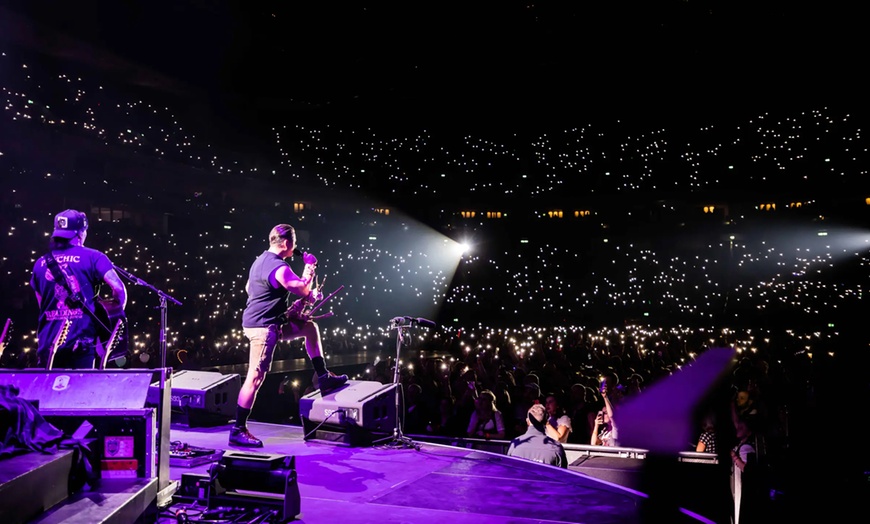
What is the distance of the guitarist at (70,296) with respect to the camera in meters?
3.64

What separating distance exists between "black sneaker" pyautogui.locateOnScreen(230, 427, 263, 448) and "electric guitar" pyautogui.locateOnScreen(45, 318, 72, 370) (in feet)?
3.99

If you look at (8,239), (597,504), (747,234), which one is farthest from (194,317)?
(747,234)

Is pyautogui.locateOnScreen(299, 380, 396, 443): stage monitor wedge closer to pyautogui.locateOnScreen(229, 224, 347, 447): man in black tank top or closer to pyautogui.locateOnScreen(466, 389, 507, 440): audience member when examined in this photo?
pyautogui.locateOnScreen(229, 224, 347, 447): man in black tank top

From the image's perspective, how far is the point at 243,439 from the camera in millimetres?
4273

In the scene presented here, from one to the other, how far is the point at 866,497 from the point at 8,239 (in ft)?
39.0

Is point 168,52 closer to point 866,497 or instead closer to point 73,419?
point 73,419

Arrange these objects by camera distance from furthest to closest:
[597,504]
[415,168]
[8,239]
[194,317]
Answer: [415,168] → [194,317] → [8,239] → [597,504]

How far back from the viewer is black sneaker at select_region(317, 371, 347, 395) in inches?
187

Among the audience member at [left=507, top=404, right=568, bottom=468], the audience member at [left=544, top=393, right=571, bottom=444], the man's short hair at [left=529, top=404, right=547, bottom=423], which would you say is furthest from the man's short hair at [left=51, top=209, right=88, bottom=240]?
the audience member at [left=544, top=393, right=571, bottom=444]

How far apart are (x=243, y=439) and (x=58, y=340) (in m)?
1.29

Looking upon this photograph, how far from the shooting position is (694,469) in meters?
5.06

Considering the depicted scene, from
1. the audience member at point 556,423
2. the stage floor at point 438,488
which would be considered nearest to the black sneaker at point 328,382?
the stage floor at point 438,488

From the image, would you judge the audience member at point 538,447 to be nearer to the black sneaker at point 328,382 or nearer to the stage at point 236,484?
the stage at point 236,484

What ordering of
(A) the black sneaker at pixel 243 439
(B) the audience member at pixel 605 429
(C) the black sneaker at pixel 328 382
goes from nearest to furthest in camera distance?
(A) the black sneaker at pixel 243 439, (C) the black sneaker at pixel 328 382, (B) the audience member at pixel 605 429
